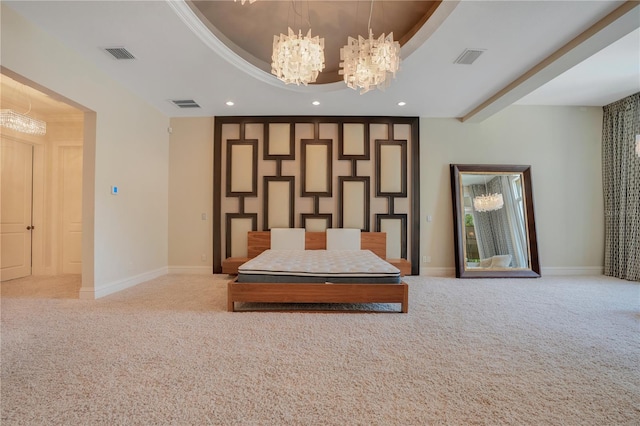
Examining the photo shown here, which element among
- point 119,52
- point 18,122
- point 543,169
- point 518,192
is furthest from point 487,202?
point 18,122

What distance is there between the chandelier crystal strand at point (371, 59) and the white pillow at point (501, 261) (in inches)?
154

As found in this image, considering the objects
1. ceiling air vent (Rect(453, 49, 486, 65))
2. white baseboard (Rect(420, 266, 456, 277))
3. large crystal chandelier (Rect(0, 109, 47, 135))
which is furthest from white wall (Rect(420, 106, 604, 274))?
large crystal chandelier (Rect(0, 109, 47, 135))

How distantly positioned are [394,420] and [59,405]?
1825mm

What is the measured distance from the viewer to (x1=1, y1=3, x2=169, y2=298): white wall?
270 cm

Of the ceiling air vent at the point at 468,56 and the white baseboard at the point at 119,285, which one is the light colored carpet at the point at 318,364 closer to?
the white baseboard at the point at 119,285

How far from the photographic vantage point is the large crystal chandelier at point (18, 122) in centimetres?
350

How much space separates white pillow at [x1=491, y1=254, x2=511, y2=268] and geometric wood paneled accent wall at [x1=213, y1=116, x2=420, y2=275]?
1.37m

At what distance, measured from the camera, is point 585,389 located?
5.53 ft

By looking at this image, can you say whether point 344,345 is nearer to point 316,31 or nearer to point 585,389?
point 585,389

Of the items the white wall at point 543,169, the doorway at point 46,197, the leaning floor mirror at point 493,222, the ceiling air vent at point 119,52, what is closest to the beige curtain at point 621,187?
the white wall at point 543,169

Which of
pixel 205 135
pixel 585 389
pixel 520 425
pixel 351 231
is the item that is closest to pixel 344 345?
pixel 520 425

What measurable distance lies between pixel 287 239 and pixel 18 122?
12.9ft

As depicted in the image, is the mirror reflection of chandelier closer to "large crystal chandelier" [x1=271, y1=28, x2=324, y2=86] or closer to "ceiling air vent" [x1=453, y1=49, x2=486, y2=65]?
"ceiling air vent" [x1=453, y1=49, x2=486, y2=65]

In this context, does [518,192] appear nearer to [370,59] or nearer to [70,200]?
[370,59]
